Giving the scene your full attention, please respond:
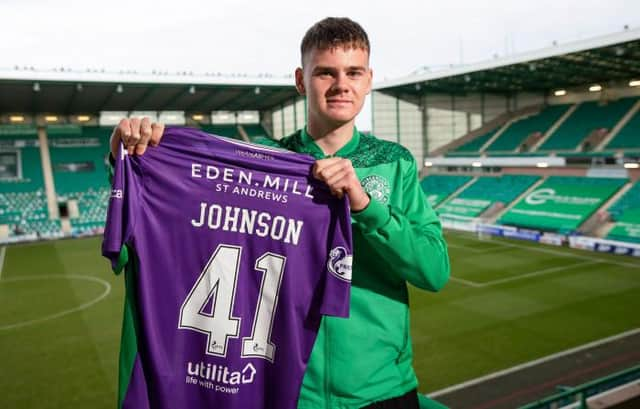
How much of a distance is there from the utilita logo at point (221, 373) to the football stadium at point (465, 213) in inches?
181

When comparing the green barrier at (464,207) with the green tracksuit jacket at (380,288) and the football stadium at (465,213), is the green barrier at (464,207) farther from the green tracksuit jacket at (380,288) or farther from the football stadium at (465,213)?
the green tracksuit jacket at (380,288)

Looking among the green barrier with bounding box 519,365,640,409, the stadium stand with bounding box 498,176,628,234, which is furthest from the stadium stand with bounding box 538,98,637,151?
the green barrier with bounding box 519,365,640,409

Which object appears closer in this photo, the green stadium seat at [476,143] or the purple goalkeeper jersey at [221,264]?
the purple goalkeeper jersey at [221,264]

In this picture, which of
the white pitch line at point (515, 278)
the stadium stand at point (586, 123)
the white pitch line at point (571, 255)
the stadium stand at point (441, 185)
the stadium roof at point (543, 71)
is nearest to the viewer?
the white pitch line at point (515, 278)

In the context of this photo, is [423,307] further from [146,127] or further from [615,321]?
[146,127]

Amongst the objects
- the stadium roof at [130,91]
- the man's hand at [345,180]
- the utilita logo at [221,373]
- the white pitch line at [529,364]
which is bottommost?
the white pitch line at [529,364]

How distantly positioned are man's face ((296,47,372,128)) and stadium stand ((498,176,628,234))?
27.1 m

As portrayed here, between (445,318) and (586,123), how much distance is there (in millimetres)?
26908

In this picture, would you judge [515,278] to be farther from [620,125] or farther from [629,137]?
[620,125]

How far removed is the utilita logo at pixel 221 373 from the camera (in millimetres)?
2338

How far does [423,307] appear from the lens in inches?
643

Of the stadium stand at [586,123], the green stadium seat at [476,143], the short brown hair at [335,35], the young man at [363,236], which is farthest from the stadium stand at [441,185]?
the short brown hair at [335,35]

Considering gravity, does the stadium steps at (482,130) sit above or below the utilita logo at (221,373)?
above

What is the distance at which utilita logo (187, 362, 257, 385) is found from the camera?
2.34m
